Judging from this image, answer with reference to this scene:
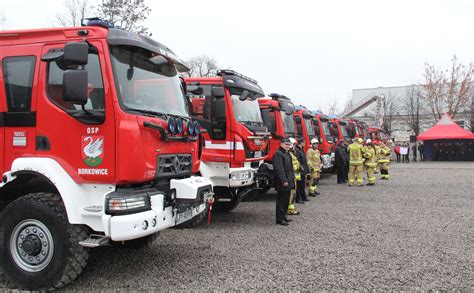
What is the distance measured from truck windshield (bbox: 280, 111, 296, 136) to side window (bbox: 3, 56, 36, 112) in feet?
26.5

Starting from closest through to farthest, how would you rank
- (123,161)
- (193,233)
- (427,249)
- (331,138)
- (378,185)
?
1. (123,161)
2. (427,249)
3. (193,233)
4. (378,185)
5. (331,138)

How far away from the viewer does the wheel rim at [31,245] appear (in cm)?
429

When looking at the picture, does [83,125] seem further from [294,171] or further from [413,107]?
[413,107]

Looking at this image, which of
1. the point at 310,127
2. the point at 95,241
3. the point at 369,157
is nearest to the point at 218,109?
the point at 95,241

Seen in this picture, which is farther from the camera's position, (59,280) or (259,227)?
(259,227)

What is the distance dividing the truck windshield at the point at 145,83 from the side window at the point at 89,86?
0.19 m

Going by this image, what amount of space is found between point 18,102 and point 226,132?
3928mm

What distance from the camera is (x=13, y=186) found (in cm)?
465

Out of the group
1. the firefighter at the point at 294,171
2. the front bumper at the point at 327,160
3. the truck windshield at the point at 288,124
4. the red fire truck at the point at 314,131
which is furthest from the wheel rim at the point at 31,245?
the front bumper at the point at 327,160

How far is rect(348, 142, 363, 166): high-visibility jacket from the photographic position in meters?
15.0

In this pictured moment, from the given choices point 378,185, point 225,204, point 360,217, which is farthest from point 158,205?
point 378,185

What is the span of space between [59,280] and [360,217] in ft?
21.1

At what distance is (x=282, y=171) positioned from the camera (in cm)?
795

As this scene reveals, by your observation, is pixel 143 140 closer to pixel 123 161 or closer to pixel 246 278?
pixel 123 161
